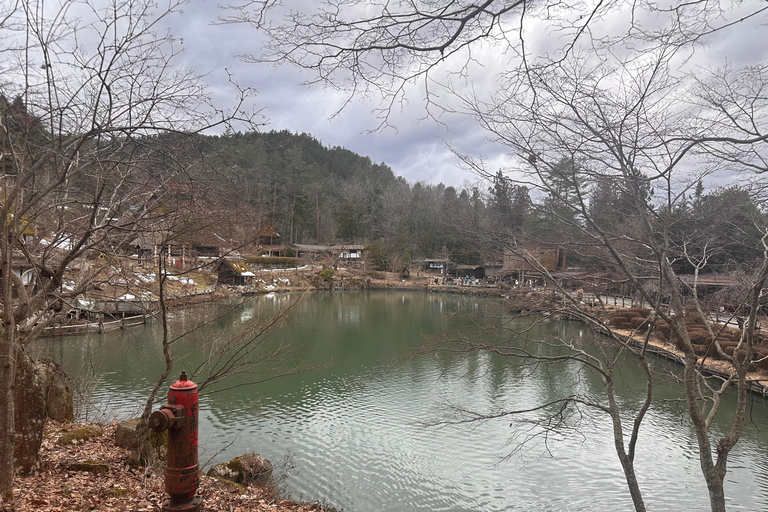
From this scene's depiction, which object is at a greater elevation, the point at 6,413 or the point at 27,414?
the point at 6,413

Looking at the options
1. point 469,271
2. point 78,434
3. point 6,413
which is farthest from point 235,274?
point 6,413

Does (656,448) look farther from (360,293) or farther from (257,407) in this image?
(360,293)

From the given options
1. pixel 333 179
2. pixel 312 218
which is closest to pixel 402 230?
pixel 312 218

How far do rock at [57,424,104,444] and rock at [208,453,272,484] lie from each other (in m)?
1.39

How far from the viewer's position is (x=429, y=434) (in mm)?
8188

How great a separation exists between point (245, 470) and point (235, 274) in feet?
94.8

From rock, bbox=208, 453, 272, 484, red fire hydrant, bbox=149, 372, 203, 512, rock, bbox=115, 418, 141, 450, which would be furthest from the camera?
rock, bbox=208, 453, 272, 484

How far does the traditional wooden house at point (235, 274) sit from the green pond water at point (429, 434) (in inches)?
741

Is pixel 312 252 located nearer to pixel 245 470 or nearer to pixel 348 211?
pixel 348 211

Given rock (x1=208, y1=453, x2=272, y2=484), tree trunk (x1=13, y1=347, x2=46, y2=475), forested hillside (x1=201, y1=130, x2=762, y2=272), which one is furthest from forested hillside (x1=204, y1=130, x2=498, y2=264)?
tree trunk (x1=13, y1=347, x2=46, y2=475)

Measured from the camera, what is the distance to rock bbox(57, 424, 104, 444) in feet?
15.2

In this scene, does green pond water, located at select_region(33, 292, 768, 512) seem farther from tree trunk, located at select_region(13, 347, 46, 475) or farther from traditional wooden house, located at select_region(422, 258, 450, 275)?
traditional wooden house, located at select_region(422, 258, 450, 275)

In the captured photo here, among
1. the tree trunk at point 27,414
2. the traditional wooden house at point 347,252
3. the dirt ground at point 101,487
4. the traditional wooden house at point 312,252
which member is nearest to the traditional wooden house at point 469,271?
the traditional wooden house at point 347,252

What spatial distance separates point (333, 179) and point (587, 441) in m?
52.5
